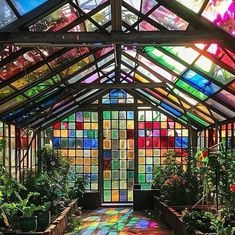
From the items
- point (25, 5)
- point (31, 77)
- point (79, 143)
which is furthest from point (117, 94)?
point (25, 5)

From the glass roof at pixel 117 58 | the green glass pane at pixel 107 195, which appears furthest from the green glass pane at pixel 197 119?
the green glass pane at pixel 107 195

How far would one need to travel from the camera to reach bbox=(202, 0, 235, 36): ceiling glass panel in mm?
6363

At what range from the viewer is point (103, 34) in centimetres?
664

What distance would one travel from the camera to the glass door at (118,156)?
17.1m

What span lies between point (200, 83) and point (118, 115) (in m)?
7.19

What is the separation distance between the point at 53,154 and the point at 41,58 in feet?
21.4

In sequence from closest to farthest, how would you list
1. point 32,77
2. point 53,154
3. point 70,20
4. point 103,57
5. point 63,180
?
1. point 70,20
2. point 32,77
3. point 103,57
4. point 63,180
5. point 53,154

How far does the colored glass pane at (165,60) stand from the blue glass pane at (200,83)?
203 millimetres

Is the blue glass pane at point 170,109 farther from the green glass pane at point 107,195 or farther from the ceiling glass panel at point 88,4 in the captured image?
the ceiling glass panel at point 88,4

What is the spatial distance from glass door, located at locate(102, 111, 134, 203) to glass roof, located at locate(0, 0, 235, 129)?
8.60 ft

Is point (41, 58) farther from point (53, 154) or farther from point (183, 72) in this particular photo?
point (53, 154)

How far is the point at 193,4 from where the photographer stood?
22.2ft

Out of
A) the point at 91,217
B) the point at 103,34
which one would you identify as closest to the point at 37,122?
the point at 91,217

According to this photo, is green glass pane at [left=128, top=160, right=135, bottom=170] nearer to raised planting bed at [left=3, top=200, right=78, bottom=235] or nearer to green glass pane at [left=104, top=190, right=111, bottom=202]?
green glass pane at [left=104, top=190, right=111, bottom=202]
